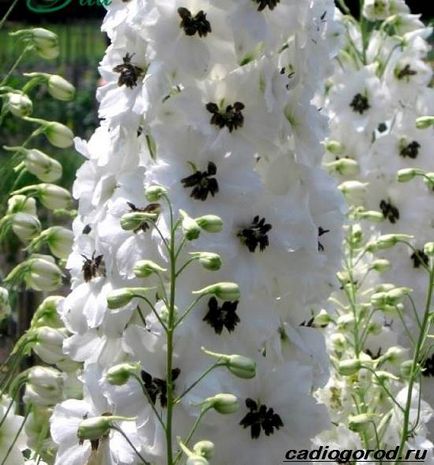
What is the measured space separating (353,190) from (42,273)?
0.69m

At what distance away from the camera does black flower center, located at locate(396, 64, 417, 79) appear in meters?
2.41

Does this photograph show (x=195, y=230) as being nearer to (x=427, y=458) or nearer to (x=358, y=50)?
(x=427, y=458)

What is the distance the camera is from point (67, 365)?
1.75 m

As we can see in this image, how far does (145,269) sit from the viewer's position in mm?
1421

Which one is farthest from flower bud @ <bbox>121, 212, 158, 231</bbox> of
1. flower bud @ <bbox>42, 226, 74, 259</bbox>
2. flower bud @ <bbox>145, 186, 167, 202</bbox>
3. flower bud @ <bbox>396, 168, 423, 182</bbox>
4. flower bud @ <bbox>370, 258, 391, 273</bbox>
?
flower bud @ <bbox>370, 258, 391, 273</bbox>

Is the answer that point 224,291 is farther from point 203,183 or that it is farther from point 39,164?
point 39,164

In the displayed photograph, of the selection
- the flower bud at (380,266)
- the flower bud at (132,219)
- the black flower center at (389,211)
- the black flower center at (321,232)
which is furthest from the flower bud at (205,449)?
the black flower center at (389,211)

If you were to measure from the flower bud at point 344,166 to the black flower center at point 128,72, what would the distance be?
2.37ft

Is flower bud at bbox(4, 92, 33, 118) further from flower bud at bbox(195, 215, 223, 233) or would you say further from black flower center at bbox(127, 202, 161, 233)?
flower bud at bbox(195, 215, 223, 233)

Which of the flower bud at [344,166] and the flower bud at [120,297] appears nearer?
the flower bud at [120,297]

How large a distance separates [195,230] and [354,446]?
0.72 metres

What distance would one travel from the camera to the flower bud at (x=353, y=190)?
2209 mm

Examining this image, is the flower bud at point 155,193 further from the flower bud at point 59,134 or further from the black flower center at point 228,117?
the flower bud at point 59,134

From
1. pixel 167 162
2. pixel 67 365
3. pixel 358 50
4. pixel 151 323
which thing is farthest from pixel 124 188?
pixel 358 50
